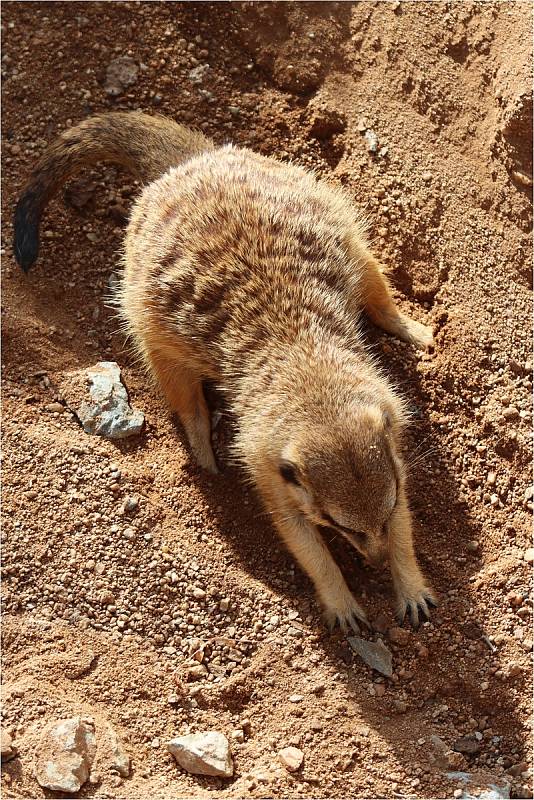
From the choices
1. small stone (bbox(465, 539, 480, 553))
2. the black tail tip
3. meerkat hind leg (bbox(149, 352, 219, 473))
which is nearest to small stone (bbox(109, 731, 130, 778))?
meerkat hind leg (bbox(149, 352, 219, 473))

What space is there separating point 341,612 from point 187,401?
1.44 m

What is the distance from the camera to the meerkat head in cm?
353

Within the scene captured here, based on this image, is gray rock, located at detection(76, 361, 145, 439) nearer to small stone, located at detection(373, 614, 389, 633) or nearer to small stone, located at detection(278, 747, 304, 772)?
small stone, located at detection(373, 614, 389, 633)

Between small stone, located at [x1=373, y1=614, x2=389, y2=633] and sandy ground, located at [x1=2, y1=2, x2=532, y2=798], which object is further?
small stone, located at [x1=373, y1=614, x2=389, y2=633]

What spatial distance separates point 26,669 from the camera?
12.3 ft

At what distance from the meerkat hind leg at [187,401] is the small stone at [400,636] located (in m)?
1.28

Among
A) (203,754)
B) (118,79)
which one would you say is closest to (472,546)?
(203,754)

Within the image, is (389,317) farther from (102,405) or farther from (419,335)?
(102,405)

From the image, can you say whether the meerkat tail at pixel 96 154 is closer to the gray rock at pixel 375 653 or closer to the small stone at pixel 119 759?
the small stone at pixel 119 759

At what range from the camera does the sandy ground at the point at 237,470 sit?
374cm

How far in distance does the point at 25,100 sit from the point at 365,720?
406 cm

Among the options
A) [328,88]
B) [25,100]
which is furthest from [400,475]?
[25,100]

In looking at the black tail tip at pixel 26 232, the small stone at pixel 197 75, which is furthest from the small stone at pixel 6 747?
the small stone at pixel 197 75

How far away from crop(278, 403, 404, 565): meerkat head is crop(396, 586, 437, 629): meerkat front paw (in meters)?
0.54
